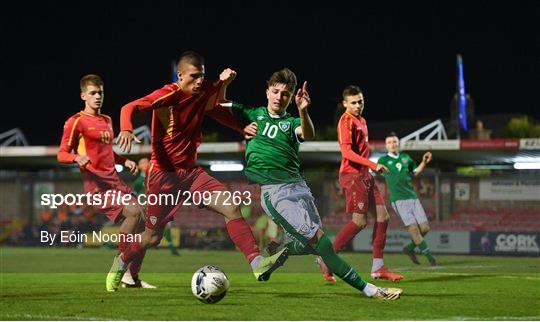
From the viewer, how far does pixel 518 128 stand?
104 ft

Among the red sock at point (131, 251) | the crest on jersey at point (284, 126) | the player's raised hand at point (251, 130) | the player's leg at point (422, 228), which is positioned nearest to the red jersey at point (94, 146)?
the red sock at point (131, 251)

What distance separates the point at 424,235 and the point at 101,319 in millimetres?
4104

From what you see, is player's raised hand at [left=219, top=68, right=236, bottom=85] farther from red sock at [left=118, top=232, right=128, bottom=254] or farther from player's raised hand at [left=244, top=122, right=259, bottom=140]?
red sock at [left=118, top=232, right=128, bottom=254]

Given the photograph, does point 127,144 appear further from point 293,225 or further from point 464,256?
point 464,256

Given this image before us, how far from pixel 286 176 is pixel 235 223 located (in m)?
0.65

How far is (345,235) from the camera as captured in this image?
976 cm

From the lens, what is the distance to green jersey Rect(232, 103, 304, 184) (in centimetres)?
854

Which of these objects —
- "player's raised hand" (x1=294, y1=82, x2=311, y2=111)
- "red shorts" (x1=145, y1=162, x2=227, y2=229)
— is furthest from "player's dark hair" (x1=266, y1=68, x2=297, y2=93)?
"red shorts" (x1=145, y1=162, x2=227, y2=229)

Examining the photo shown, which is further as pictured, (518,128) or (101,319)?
(518,128)

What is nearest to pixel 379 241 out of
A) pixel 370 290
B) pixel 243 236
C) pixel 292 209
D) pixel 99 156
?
pixel 370 290

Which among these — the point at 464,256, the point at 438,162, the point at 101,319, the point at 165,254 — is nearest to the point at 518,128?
the point at 438,162

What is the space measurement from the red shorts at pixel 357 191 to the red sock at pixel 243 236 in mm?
1522

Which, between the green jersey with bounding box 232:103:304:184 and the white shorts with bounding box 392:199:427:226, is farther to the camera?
the white shorts with bounding box 392:199:427:226

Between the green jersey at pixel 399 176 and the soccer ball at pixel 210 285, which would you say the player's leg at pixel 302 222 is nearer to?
the soccer ball at pixel 210 285
